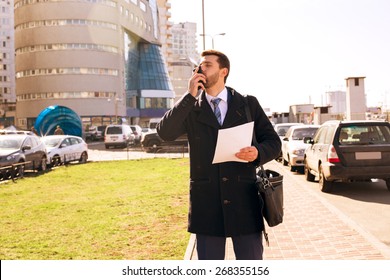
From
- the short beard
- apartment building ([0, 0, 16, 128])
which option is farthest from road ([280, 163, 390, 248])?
apartment building ([0, 0, 16, 128])

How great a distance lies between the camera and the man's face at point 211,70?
3.16 meters

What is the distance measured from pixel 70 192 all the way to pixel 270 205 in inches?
363

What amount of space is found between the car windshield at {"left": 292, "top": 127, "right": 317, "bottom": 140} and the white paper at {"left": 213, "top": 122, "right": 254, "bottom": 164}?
13.6 meters

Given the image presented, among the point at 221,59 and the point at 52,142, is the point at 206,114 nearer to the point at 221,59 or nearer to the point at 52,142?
the point at 221,59

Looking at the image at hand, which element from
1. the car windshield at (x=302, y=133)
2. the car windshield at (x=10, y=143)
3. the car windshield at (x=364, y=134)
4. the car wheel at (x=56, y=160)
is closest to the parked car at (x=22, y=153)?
the car windshield at (x=10, y=143)

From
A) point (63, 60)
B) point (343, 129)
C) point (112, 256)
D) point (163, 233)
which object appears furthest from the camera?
point (63, 60)

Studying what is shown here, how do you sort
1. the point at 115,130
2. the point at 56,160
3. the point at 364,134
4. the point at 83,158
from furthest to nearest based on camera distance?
1. the point at 115,130
2. the point at 83,158
3. the point at 56,160
4. the point at 364,134

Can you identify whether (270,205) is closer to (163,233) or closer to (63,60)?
(163,233)

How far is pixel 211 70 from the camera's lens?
316 centimetres

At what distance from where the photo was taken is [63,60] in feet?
219

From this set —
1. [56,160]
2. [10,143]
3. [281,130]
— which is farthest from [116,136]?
[10,143]

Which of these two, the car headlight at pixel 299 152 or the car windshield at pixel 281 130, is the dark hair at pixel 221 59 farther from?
the car windshield at pixel 281 130

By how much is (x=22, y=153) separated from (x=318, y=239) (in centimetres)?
1259
